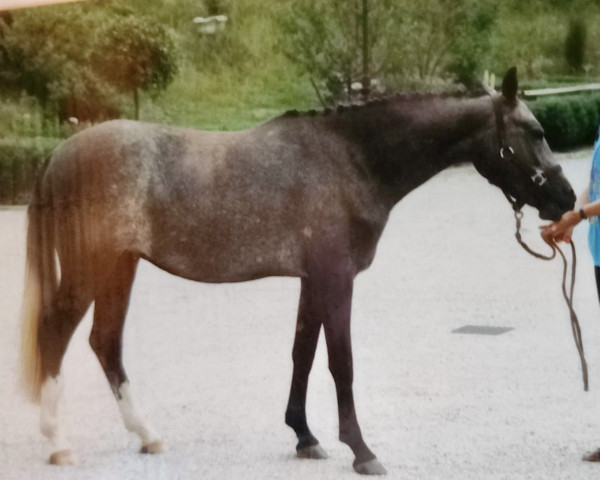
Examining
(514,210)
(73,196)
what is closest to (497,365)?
(514,210)

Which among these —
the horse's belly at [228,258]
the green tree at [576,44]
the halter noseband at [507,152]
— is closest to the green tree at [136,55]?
the horse's belly at [228,258]

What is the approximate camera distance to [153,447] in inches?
107

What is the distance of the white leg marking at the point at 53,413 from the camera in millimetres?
2689

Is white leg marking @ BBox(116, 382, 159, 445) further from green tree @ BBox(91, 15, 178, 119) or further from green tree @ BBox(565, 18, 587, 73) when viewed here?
green tree @ BBox(565, 18, 587, 73)

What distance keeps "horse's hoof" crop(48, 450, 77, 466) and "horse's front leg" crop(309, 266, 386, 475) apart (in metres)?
0.78

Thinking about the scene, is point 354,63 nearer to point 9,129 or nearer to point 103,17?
point 103,17

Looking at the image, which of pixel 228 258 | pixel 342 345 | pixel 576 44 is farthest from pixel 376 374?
pixel 576 44

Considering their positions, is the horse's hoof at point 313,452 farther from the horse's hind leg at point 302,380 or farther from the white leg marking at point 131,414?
the white leg marking at point 131,414

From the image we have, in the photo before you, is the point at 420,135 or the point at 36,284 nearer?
the point at 420,135

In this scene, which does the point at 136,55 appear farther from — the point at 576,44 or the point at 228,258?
the point at 576,44

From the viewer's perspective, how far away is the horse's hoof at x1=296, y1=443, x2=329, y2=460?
2646mm

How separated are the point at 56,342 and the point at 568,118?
1.54m

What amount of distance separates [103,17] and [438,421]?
4.83 ft

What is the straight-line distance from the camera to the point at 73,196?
8.59ft
